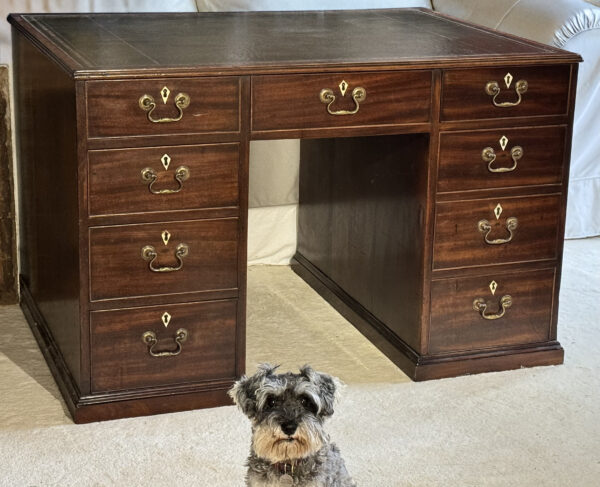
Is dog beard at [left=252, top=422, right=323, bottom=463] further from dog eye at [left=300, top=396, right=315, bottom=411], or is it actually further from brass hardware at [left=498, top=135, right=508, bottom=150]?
brass hardware at [left=498, top=135, right=508, bottom=150]

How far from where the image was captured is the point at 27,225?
2934mm

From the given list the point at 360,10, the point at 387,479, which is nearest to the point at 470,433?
the point at 387,479

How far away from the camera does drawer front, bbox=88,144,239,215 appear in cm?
226

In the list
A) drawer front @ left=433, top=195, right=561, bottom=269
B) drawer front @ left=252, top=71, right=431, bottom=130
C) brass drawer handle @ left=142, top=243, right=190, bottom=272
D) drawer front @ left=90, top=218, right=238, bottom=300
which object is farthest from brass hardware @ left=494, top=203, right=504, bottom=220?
brass drawer handle @ left=142, top=243, right=190, bottom=272

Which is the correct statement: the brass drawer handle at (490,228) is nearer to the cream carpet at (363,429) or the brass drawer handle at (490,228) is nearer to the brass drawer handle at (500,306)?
the brass drawer handle at (500,306)

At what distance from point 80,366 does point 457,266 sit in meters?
0.84

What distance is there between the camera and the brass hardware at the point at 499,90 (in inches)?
97.2

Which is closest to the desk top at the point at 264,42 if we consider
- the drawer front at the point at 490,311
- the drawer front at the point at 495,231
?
the drawer front at the point at 495,231

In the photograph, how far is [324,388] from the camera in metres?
1.83

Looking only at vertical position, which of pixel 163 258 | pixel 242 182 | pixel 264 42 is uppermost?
pixel 264 42

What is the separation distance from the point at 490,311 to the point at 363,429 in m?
0.46

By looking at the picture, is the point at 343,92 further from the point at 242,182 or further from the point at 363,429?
the point at 363,429

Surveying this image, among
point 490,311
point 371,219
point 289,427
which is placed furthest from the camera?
point 371,219

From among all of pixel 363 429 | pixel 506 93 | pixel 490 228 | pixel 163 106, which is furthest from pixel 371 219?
pixel 163 106
